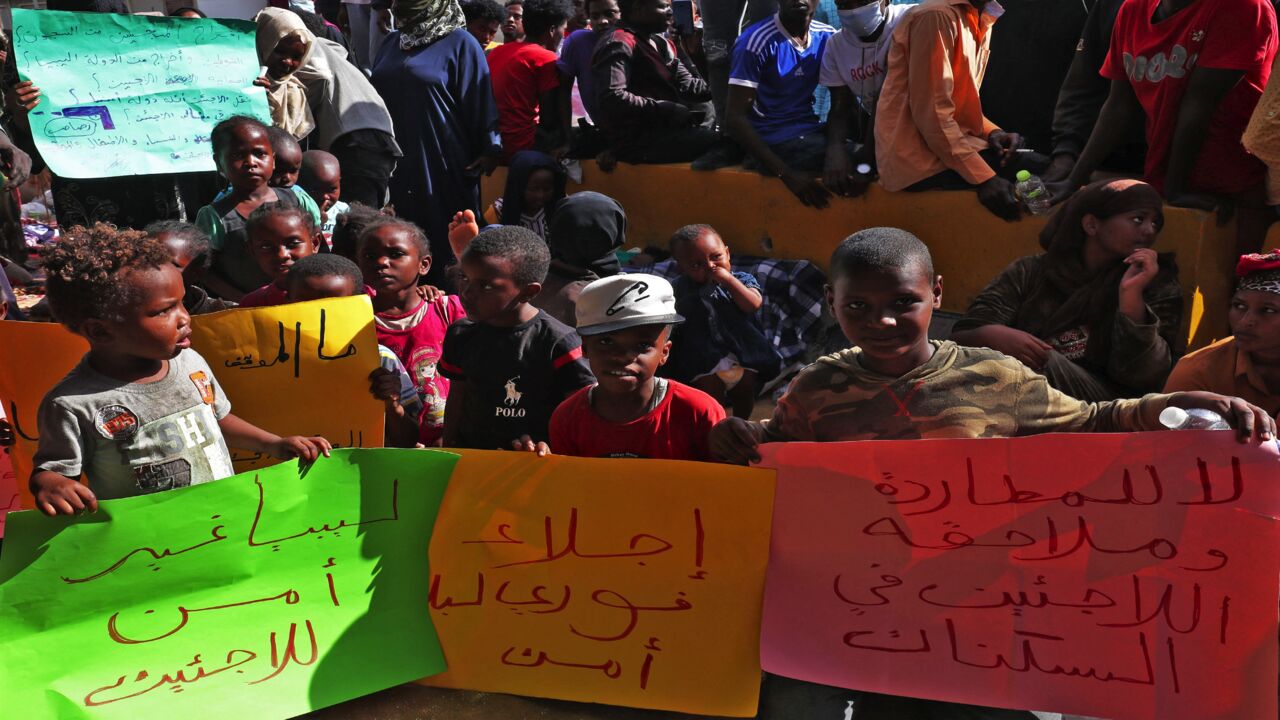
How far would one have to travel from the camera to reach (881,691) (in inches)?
106

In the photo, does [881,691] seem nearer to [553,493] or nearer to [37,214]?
[553,493]

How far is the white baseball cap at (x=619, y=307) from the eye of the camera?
3.03 m

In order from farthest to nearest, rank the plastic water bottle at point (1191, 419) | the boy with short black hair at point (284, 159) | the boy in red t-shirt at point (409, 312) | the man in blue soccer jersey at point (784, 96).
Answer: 1. the man in blue soccer jersey at point (784, 96)
2. the boy with short black hair at point (284, 159)
3. the boy in red t-shirt at point (409, 312)
4. the plastic water bottle at point (1191, 419)

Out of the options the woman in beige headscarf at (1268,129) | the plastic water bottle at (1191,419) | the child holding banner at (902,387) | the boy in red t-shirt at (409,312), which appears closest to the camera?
the plastic water bottle at (1191,419)

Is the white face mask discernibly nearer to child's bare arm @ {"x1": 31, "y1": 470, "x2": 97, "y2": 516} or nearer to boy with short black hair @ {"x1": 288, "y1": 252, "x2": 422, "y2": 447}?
boy with short black hair @ {"x1": 288, "y1": 252, "x2": 422, "y2": 447}

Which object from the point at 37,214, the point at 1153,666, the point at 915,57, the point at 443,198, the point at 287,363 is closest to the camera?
the point at 1153,666

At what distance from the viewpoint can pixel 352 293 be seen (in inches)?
156

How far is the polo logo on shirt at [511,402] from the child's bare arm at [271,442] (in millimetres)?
693

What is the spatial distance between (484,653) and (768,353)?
2.75 metres

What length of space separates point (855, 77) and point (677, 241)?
76.1 inches

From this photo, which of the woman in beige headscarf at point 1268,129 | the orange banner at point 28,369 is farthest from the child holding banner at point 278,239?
the woman in beige headscarf at point 1268,129

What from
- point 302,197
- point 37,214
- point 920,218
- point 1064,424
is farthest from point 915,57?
point 37,214

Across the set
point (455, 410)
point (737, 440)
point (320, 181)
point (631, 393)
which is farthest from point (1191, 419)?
point (320, 181)

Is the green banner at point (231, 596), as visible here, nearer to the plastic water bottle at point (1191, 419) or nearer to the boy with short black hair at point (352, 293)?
the boy with short black hair at point (352, 293)
